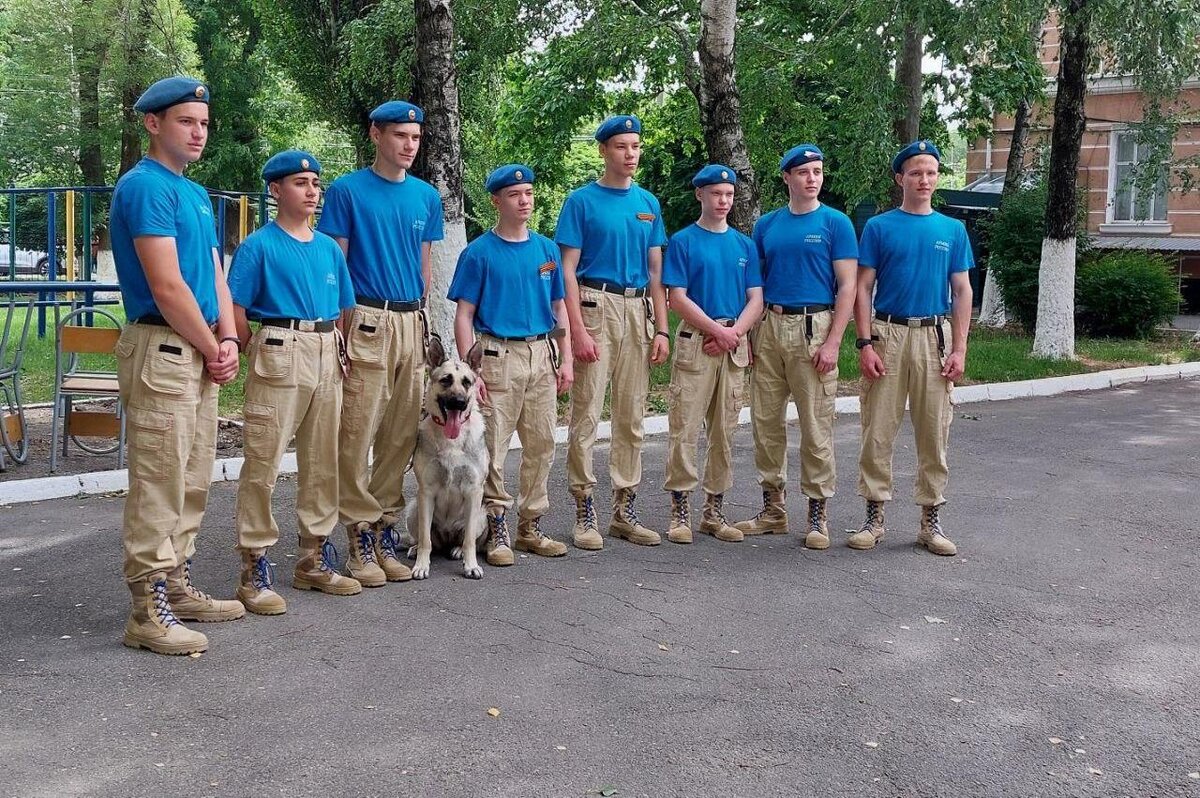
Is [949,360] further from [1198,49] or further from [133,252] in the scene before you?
[1198,49]

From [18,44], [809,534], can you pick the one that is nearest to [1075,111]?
[809,534]

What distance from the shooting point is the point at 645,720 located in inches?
170

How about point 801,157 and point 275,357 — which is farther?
point 801,157

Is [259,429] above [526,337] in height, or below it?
below

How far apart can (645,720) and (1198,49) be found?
15984mm

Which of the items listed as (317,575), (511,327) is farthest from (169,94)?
(317,575)

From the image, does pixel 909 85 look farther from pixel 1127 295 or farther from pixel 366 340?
pixel 366 340

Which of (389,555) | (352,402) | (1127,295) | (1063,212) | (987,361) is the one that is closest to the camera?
(352,402)

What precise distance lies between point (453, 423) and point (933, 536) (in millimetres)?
2834

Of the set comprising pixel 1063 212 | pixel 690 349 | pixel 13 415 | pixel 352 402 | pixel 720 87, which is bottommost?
pixel 13 415

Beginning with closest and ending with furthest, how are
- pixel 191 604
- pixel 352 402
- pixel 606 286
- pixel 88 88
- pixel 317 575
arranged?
pixel 191 604, pixel 317 575, pixel 352 402, pixel 606 286, pixel 88 88

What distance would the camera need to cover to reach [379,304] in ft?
19.6

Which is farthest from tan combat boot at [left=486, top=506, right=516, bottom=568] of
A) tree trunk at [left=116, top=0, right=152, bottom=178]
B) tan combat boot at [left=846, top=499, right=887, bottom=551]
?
tree trunk at [left=116, top=0, right=152, bottom=178]

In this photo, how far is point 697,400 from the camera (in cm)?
698
